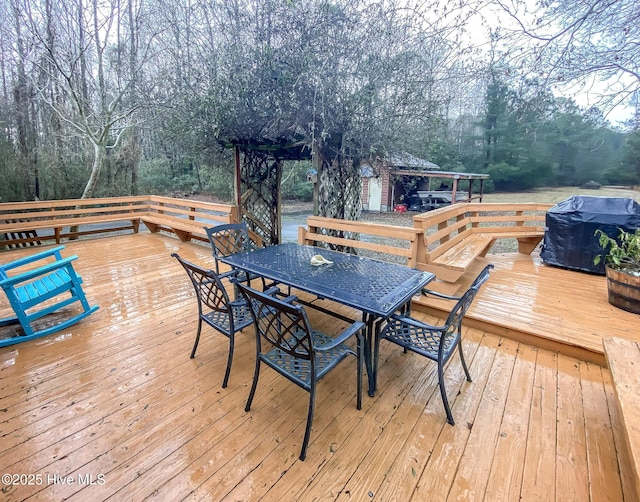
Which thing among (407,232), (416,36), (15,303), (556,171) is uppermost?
(416,36)

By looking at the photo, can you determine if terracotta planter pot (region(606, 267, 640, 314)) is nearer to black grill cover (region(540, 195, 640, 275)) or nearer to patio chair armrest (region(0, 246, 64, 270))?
black grill cover (region(540, 195, 640, 275))

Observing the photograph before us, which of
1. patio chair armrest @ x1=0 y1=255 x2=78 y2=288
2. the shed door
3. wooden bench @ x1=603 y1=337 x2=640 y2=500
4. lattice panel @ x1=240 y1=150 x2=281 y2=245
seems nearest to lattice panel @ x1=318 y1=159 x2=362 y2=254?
lattice panel @ x1=240 y1=150 x2=281 y2=245

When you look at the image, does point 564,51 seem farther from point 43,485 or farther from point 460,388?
point 43,485

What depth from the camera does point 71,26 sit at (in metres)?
5.69

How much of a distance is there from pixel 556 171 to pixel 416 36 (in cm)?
753

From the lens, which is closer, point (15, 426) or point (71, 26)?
point (15, 426)

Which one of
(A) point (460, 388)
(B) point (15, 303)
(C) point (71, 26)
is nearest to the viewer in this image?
(A) point (460, 388)

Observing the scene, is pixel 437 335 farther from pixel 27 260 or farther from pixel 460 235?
pixel 27 260

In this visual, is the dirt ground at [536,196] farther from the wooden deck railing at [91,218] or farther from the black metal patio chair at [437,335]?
the black metal patio chair at [437,335]

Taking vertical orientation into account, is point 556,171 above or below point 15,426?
above

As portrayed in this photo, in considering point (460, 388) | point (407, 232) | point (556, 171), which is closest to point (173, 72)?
point (407, 232)

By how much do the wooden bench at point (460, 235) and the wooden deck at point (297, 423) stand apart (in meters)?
0.60

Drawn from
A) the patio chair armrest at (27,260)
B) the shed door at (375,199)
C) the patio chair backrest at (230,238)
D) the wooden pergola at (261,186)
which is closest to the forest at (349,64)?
the wooden pergola at (261,186)

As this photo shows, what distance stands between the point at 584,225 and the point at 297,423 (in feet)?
14.4
